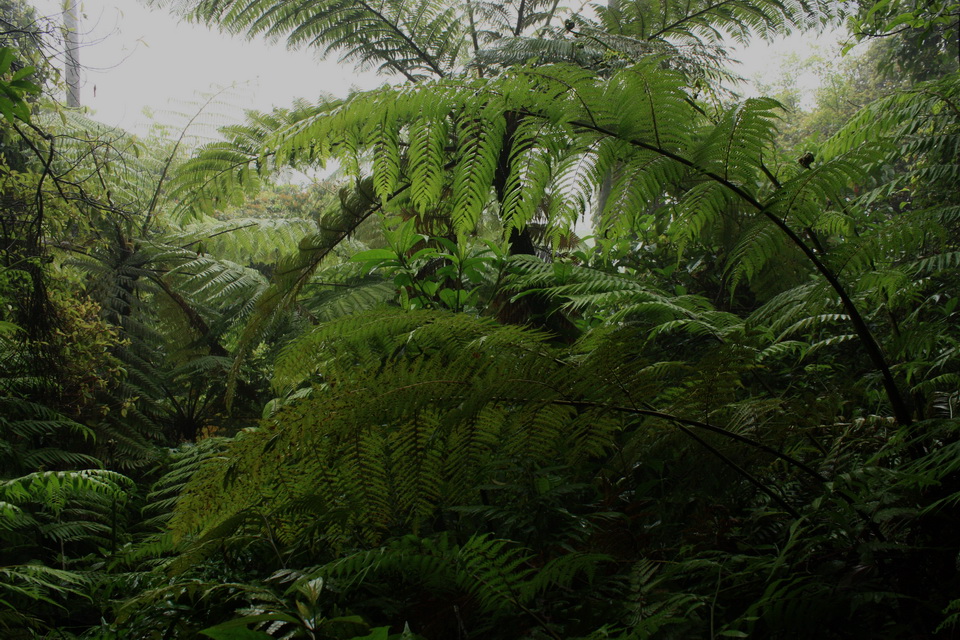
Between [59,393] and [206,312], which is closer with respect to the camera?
[59,393]

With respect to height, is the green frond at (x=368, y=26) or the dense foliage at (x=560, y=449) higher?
the green frond at (x=368, y=26)

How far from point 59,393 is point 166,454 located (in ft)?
2.23

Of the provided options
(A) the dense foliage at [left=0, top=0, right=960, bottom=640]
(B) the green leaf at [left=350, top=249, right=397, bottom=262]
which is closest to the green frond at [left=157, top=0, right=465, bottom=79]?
(A) the dense foliage at [left=0, top=0, right=960, bottom=640]

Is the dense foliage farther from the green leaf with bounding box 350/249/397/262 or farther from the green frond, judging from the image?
the green frond

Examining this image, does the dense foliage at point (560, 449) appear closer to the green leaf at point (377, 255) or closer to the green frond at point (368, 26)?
the green leaf at point (377, 255)

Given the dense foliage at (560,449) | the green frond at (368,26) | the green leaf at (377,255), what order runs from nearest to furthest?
the dense foliage at (560,449) → the green leaf at (377,255) → the green frond at (368,26)

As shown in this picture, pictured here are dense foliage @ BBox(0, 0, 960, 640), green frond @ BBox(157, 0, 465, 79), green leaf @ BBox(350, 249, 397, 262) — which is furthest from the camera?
green frond @ BBox(157, 0, 465, 79)

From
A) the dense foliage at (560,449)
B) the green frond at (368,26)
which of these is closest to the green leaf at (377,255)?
the dense foliage at (560,449)

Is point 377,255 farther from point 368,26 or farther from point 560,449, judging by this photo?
point 368,26

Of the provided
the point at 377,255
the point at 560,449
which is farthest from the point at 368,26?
the point at 560,449

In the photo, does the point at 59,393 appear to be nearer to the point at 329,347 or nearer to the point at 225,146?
the point at 225,146

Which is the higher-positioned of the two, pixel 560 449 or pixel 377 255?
pixel 377 255

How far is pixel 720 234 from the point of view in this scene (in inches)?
85.4

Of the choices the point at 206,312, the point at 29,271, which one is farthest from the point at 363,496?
the point at 206,312
